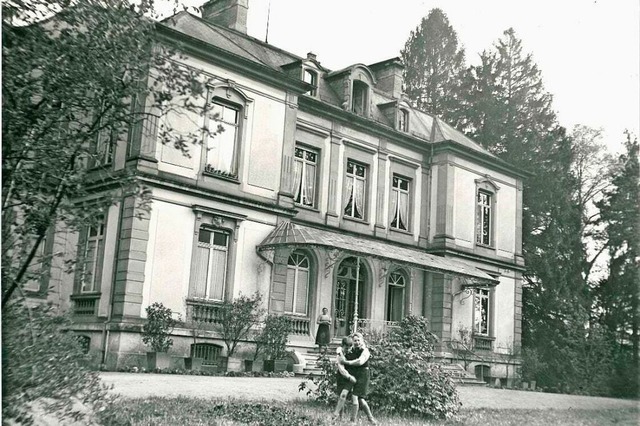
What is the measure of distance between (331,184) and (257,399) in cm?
1143

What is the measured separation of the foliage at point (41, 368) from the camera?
446 centimetres

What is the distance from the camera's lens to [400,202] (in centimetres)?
2330

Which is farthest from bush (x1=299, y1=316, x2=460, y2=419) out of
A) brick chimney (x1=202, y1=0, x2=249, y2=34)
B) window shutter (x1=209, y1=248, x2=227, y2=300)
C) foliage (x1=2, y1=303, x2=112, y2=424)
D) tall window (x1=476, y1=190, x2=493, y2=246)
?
tall window (x1=476, y1=190, x2=493, y2=246)

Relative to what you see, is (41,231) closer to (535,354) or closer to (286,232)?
(286,232)

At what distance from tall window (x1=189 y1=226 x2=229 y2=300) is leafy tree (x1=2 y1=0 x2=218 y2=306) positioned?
11027mm

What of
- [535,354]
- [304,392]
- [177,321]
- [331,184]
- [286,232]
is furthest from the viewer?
[535,354]

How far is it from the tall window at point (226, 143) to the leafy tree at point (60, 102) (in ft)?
37.9

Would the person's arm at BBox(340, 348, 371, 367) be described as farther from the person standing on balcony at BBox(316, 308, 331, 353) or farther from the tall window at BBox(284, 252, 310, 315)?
the tall window at BBox(284, 252, 310, 315)

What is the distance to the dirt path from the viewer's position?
10.2 metres

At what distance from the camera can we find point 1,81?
4.72 m

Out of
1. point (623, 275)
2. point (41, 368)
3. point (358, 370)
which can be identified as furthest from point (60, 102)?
point (623, 275)

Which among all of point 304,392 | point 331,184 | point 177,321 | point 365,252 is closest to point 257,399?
point 304,392

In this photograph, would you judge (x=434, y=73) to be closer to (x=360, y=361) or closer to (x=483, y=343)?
(x=483, y=343)

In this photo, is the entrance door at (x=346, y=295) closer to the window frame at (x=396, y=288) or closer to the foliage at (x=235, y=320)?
the window frame at (x=396, y=288)
